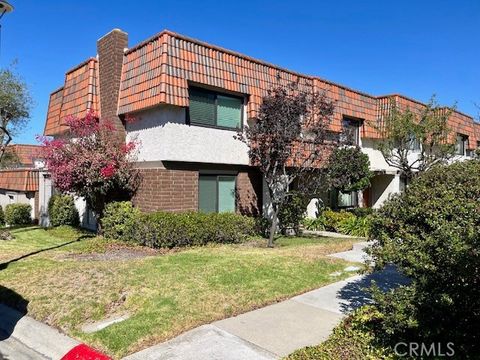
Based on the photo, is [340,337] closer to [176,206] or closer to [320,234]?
[176,206]

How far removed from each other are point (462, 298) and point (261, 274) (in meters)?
4.15

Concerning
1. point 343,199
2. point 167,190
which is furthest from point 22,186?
point 343,199

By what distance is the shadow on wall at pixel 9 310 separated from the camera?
607 centimetres

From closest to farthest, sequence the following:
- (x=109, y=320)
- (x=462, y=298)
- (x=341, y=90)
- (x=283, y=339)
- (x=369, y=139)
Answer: (x=462, y=298), (x=283, y=339), (x=109, y=320), (x=341, y=90), (x=369, y=139)

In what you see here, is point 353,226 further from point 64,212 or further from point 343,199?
point 64,212

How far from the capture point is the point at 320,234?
50.3 ft

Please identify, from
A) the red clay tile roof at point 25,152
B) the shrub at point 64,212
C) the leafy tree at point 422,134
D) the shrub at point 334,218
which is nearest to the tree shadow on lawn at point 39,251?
the shrub at point 64,212

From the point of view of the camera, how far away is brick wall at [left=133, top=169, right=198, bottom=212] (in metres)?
12.1

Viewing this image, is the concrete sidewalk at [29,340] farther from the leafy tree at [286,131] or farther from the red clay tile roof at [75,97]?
the red clay tile roof at [75,97]

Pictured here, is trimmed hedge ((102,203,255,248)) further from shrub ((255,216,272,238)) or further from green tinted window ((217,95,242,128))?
green tinted window ((217,95,242,128))

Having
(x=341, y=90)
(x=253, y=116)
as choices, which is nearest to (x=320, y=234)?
(x=253, y=116)

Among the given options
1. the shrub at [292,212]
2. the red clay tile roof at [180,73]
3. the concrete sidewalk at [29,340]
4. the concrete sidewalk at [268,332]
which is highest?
the red clay tile roof at [180,73]

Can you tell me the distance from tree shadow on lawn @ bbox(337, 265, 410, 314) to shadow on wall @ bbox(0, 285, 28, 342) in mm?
5001

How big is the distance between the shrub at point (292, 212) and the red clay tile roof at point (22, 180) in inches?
490
